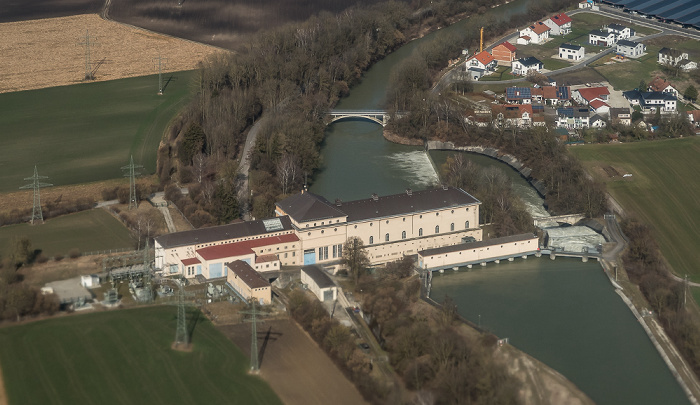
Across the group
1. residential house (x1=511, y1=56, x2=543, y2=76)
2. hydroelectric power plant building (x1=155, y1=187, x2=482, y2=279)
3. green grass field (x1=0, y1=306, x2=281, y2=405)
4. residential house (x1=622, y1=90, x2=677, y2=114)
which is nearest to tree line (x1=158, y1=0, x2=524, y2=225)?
hydroelectric power plant building (x1=155, y1=187, x2=482, y2=279)

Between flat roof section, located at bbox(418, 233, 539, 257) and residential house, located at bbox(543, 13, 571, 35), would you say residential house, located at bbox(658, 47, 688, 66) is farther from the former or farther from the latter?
flat roof section, located at bbox(418, 233, 539, 257)

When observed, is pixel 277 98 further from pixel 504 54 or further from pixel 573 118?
pixel 504 54

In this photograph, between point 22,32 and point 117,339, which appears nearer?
point 117,339

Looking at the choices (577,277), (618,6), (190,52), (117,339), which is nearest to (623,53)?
(618,6)

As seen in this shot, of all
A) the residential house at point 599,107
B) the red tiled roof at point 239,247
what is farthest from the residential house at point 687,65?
the red tiled roof at point 239,247

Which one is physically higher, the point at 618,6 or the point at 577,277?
the point at 618,6

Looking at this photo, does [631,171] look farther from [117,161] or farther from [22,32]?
[22,32]
